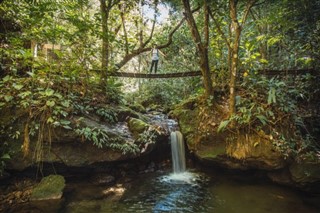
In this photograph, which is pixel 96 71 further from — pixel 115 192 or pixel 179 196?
pixel 179 196

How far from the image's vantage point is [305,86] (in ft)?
22.5

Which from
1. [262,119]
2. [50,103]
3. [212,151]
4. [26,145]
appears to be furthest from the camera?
[212,151]

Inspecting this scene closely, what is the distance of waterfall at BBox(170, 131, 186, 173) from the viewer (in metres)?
7.23

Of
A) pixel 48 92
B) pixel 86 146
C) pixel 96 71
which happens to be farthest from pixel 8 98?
pixel 96 71

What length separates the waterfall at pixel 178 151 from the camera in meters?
7.23

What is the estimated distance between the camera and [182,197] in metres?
5.58

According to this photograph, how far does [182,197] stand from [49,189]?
308cm

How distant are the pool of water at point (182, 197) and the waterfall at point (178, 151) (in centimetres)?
56

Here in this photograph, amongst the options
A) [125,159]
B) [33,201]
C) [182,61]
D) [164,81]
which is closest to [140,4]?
[182,61]

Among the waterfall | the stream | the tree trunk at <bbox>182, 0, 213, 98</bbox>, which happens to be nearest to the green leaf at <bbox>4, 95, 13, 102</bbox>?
the stream

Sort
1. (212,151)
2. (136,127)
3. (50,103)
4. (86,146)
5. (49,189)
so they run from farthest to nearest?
(136,127) < (212,151) < (86,146) < (50,103) < (49,189)

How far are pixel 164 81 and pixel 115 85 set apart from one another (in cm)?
486

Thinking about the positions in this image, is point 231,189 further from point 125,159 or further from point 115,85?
point 115,85

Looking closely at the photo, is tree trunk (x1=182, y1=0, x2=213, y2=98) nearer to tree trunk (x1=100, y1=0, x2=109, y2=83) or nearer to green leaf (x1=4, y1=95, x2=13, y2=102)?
tree trunk (x1=100, y1=0, x2=109, y2=83)
